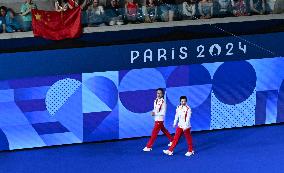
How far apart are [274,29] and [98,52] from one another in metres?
4.18

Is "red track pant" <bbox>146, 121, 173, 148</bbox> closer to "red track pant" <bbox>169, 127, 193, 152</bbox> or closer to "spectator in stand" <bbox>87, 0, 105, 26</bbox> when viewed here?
"red track pant" <bbox>169, 127, 193, 152</bbox>

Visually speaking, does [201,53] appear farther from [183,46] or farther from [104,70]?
[104,70]

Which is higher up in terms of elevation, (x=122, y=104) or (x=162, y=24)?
(x=162, y=24)

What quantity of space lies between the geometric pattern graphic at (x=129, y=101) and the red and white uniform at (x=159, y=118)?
2.97 feet

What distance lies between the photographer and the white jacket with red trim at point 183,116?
15453 millimetres

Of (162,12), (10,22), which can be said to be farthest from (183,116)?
(10,22)

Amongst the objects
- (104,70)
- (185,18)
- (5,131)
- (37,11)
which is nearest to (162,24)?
(185,18)

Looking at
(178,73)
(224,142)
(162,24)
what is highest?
(162,24)

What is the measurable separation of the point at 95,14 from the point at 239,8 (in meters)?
3.38

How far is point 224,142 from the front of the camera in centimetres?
1675

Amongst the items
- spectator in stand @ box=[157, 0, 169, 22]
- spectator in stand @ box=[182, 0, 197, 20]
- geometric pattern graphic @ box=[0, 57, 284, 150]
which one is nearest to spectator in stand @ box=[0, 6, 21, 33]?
geometric pattern graphic @ box=[0, 57, 284, 150]

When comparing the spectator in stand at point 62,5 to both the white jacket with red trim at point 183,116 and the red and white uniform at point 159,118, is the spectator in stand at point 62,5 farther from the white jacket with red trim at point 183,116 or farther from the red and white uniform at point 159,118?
the white jacket with red trim at point 183,116

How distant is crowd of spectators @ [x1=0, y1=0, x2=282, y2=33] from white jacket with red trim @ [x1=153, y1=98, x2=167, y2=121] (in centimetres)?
197

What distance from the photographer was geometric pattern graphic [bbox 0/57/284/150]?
1606 cm
